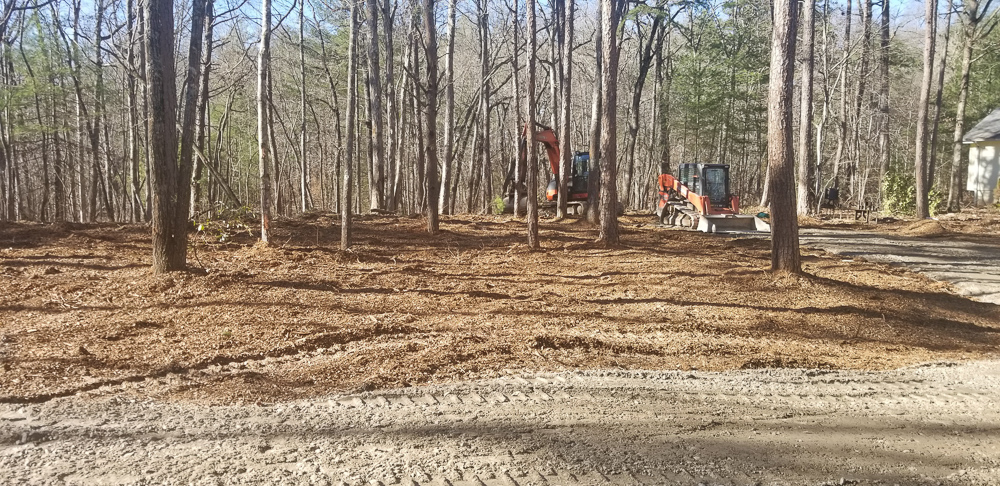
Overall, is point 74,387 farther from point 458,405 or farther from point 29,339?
point 458,405

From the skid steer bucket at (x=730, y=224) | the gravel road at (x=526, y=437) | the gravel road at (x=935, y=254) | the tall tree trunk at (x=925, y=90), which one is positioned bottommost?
the gravel road at (x=526, y=437)

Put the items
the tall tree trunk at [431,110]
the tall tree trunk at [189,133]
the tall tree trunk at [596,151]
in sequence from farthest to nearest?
the tall tree trunk at [596,151] → the tall tree trunk at [431,110] → the tall tree trunk at [189,133]

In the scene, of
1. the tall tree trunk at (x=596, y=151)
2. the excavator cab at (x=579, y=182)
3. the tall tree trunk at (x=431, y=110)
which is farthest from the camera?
the excavator cab at (x=579, y=182)

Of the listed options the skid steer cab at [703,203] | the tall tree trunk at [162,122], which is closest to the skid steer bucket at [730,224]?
the skid steer cab at [703,203]

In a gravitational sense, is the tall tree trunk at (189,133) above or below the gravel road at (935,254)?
above

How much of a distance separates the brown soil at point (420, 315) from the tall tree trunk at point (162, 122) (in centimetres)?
83

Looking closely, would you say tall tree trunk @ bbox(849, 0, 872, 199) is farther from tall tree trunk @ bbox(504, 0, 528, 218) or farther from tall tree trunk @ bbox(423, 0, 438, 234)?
tall tree trunk @ bbox(423, 0, 438, 234)

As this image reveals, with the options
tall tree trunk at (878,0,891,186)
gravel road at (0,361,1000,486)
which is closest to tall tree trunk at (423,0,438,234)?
gravel road at (0,361,1000,486)

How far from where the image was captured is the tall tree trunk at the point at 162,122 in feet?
28.2

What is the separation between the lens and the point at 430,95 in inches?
621

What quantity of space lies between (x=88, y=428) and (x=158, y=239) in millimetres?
5577

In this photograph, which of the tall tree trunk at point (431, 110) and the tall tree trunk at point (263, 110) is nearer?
the tall tree trunk at point (263, 110)

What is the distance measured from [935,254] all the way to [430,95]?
12536 millimetres

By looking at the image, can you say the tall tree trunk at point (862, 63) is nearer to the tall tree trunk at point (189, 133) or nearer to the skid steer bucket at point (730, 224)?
the skid steer bucket at point (730, 224)
